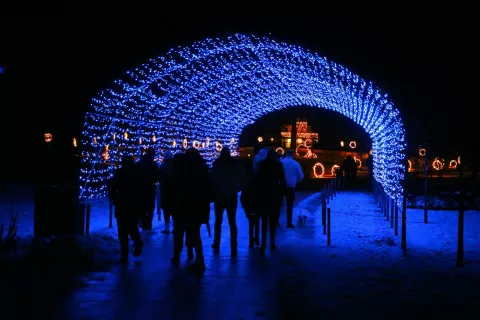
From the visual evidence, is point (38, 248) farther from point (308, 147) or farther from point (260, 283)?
point (308, 147)

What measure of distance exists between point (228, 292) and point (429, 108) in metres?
16.7

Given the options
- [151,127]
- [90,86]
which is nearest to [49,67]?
[90,86]

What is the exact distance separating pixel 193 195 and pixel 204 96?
14.4 m

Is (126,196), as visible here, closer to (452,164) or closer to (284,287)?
(284,287)

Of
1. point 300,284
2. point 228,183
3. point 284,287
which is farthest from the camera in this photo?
point 228,183

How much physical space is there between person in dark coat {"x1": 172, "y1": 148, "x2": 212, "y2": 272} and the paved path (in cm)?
51

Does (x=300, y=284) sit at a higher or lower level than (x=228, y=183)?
lower

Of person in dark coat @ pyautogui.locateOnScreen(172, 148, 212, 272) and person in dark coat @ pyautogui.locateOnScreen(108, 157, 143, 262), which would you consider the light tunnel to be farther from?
person in dark coat @ pyautogui.locateOnScreen(172, 148, 212, 272)

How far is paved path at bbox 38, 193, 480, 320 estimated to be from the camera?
6.95m

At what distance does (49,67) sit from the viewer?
107 feet

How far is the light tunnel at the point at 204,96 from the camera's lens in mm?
17391

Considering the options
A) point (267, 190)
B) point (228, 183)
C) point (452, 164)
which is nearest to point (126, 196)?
point (228, 183)

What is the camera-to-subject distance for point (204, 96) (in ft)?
77.0

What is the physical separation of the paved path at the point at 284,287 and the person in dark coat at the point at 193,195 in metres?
0.51
